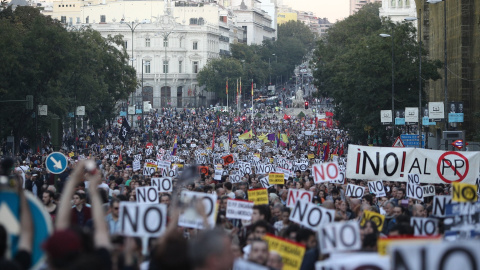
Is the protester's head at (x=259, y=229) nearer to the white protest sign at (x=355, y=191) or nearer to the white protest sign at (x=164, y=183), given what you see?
the white protest sign at (x=164, y=183)

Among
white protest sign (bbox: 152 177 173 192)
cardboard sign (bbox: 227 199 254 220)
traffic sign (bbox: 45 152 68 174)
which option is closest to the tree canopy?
traffic sign (bbox: 45 152 68 174)

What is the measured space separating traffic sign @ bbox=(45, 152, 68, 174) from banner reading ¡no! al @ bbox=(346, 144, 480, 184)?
6188 millimetres

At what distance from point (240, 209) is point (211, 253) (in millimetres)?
7663

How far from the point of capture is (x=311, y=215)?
13070mm

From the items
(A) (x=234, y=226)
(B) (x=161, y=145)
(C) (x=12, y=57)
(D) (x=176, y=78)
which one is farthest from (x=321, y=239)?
(D) (x=176, y=78)

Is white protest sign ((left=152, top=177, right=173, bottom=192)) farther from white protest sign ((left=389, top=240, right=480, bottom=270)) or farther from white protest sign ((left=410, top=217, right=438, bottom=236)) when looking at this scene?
white protest sign ((left=389, top=240, right=480, bottom=270))

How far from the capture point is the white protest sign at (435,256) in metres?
6.28

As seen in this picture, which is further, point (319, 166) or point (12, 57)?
point (12, 57)

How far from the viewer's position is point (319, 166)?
17625mm

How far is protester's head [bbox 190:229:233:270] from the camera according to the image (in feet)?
21.9

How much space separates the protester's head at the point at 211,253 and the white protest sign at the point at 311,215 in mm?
6174

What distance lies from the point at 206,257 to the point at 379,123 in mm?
52387

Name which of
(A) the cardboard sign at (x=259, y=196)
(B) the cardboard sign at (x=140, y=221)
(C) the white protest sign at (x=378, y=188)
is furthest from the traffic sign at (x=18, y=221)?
(C) the white protest sign at (x=378, y=188)

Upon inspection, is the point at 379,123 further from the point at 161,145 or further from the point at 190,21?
the point at 190,21
